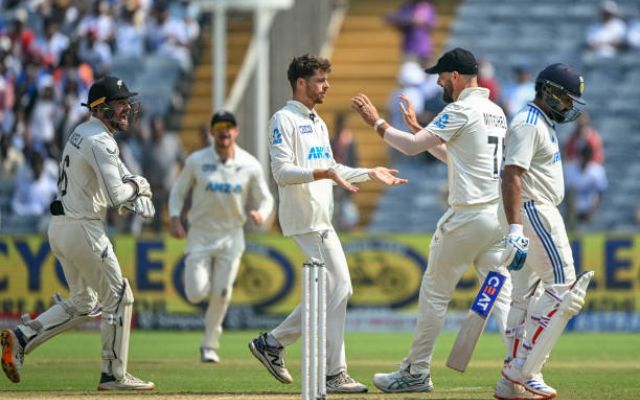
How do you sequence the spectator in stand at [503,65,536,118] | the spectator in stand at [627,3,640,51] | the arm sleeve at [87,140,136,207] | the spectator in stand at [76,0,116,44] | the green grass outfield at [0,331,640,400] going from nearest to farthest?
1. the arm sleeve at [87,140,136,207]
2. the green grass outfield at [0,331,640,400]
3. the spectator in stand at [503,65,536,118]
4. the spectator in stand at [627,3,640,51]
5. the spectator in stand at [76,0,116,44]

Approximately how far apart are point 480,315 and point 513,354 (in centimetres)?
44

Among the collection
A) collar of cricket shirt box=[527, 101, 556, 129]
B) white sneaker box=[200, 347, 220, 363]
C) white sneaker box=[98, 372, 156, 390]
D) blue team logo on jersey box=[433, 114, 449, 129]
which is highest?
collar of cricket shirt box=[527, 101, 556, 129]

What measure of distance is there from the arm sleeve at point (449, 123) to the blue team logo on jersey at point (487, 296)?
48.1 inches

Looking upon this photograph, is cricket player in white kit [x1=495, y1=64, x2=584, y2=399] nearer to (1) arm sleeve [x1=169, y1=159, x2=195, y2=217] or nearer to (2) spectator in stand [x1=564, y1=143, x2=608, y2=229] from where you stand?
(1) arm sleeve [x1=169, y1=159, x2=195, y2=217]

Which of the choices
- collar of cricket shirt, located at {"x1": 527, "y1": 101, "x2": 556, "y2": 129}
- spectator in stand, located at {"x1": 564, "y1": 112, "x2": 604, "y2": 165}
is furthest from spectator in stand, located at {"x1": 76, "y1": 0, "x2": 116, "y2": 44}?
collar of cricket shirt, located at {"x1": 527, "y1": 101, "x2": 556, "y2": 129}

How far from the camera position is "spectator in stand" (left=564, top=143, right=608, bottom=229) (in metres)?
23.2

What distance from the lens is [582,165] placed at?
2330cm

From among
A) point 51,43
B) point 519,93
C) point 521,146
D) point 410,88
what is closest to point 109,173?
point 521,146

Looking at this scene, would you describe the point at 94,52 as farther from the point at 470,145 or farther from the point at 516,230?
the point at 516,230

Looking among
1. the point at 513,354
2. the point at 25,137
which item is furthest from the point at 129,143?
the point at 513,354

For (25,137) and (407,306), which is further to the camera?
(25,137)

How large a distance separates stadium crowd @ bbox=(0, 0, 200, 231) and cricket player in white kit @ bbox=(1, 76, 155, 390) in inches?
438

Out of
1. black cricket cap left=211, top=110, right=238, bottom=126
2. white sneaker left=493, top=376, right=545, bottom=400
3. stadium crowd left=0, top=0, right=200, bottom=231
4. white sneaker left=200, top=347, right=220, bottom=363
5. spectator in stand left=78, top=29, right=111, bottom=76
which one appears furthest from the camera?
spectator in stand left=78, top=29, right=111, bottom=76

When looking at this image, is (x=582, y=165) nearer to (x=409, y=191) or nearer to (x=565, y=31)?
(x=409, y=191)
